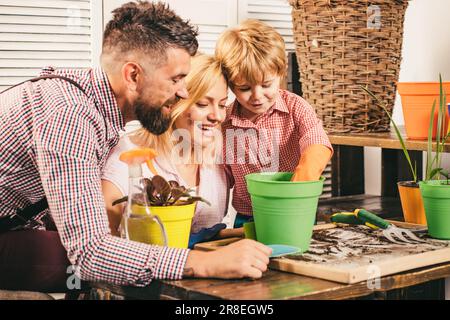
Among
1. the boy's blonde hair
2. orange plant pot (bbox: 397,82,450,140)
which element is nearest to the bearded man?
the boy's blonde hair

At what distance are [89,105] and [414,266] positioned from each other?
83 centimetres

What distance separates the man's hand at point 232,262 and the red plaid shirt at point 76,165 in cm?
3

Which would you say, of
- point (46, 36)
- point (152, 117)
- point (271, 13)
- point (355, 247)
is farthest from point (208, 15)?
point (355, 247)

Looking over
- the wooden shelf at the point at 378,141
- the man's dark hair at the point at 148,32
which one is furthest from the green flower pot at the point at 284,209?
the wooden shelf at the point at 378,141

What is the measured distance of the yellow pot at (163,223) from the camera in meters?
1.66

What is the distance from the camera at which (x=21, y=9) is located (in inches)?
120

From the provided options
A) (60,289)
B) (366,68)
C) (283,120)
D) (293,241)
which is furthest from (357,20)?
(60,289)

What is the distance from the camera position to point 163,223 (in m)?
1.69

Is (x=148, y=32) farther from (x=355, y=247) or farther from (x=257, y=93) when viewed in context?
(x=355, y=247)

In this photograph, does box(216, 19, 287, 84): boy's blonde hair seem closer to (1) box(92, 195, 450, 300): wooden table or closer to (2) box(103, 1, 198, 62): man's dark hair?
(2) box(103, 1, 198, 62): man's dark hair

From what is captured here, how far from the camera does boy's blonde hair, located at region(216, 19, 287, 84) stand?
7.15 ft

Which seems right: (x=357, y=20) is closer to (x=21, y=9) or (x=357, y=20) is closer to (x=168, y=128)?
(x=168, y=128)
